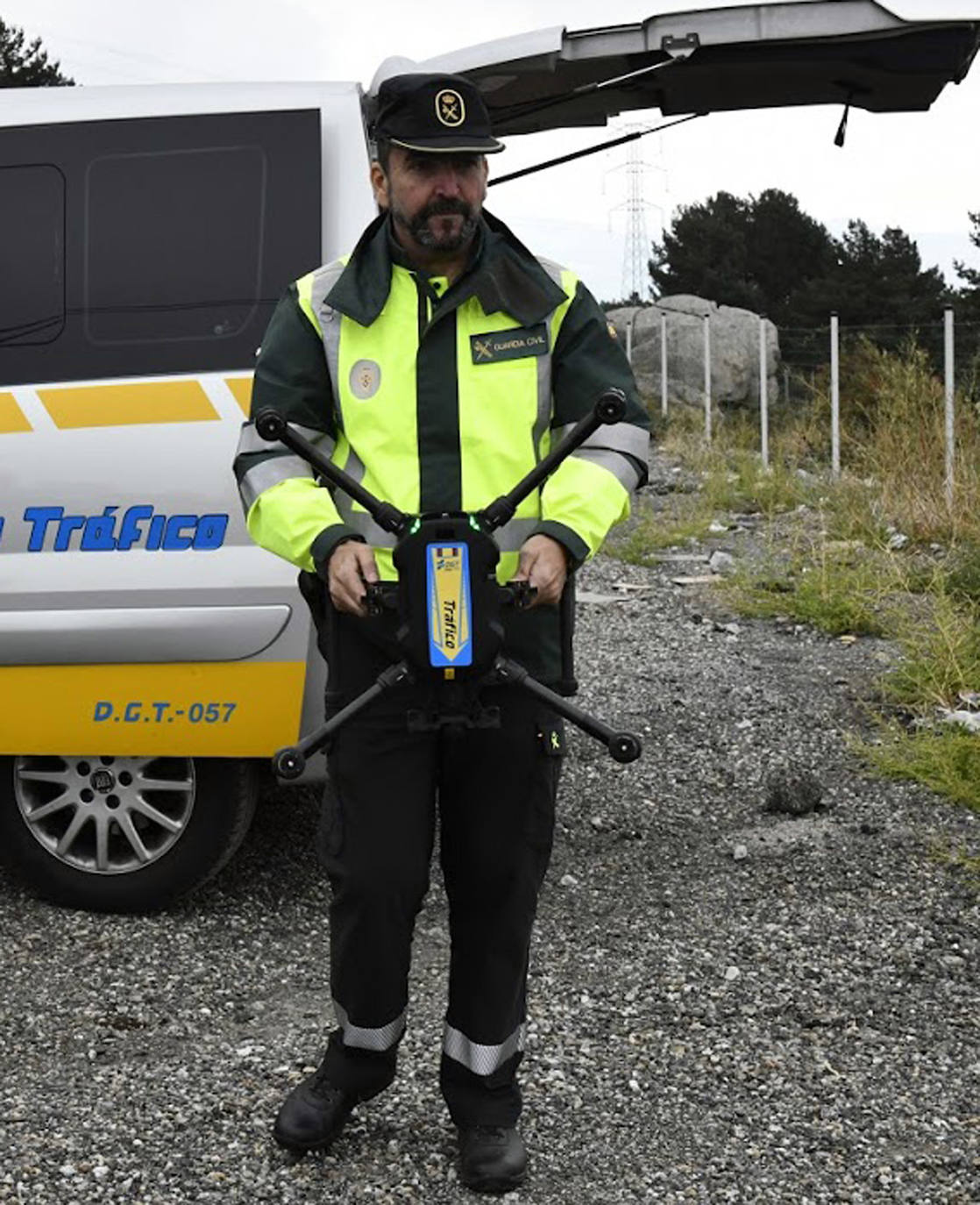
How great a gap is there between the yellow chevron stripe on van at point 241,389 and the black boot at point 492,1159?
1.89m

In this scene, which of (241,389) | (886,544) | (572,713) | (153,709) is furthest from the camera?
(886,544)

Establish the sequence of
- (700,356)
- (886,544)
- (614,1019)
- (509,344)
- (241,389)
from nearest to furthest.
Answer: (509,344) < (614,1019) < (241,389) < (886,544) < (700,356)

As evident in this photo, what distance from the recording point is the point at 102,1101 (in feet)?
12.6

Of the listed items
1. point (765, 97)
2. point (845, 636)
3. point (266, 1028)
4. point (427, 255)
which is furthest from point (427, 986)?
point (845, 636)

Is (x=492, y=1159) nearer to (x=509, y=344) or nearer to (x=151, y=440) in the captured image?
(x=509, y=344)

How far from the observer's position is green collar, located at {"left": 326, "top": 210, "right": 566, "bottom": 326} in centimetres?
329

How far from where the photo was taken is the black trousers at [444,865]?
131 inches

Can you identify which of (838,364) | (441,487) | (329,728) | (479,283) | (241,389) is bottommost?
(329,728)

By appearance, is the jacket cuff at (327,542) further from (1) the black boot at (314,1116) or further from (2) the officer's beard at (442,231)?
(1) the black boot at (314,1116)

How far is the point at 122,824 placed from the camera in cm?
486

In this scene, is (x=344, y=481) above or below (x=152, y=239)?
below

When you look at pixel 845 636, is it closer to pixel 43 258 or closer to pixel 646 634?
pixel 646 634

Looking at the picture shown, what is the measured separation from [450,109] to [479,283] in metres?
0.30

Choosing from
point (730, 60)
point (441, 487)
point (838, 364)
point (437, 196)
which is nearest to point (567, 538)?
point (441, 487)
